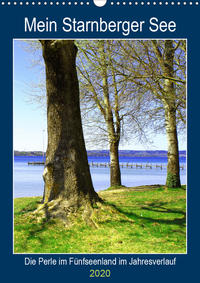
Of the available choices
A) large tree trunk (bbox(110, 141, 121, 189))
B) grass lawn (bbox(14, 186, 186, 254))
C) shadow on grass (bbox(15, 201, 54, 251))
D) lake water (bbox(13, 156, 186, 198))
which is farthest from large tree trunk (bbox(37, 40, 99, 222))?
large tree trunk (bbox(110, 141, 121, 189))

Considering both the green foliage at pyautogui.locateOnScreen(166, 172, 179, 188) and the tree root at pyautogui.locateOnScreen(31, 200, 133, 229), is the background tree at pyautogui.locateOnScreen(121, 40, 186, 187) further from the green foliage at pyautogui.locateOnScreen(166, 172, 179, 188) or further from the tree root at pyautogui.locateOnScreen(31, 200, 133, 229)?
the green foliage at pyautogui.locateOnScreen(166, 172, 179, 188)

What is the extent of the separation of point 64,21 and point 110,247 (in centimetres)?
403

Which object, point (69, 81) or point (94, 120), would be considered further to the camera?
point (94, 120)

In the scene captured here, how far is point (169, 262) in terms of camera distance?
364cm

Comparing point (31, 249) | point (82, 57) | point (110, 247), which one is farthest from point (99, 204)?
point (82, 57)

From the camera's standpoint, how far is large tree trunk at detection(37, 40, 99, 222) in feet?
19.8

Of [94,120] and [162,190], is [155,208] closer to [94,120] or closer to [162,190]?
[162,190]

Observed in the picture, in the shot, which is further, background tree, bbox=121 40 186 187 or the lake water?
the lake water

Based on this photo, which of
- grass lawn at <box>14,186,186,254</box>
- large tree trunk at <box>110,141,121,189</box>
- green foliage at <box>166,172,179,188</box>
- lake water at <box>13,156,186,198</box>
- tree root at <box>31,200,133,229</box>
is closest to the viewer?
grass lawn at <box>14,186,186,254</box>

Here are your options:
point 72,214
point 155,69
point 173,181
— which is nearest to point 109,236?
point 72,214

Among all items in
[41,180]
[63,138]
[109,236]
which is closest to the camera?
[109,236]

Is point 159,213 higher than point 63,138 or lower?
lower

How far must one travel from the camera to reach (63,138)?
20.3 feet

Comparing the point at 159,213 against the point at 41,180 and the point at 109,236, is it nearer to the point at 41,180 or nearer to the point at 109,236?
the point at 109,236
